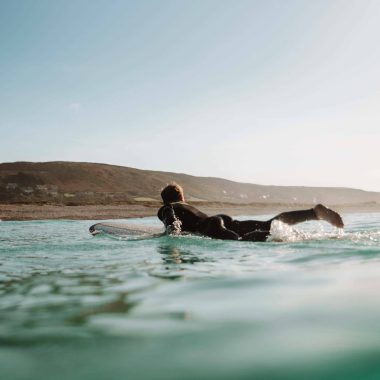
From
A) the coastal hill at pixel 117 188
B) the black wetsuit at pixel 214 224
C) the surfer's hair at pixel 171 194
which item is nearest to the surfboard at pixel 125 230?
the surfer's hair at pixel 171 194

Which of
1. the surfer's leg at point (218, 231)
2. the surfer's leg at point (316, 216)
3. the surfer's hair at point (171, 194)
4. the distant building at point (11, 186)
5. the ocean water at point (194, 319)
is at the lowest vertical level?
the ocean water at point (194, 319)

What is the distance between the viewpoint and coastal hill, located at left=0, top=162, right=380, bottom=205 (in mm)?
57062

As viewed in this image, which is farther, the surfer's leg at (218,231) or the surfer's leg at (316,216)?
the surfer's leg at (218,231)

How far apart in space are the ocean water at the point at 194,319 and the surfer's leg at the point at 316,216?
1.95m

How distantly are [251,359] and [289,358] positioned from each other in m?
0.19

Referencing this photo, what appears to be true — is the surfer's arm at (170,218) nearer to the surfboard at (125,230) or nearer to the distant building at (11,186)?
the surfboard at (125,230)

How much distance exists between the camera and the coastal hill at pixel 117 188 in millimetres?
57062

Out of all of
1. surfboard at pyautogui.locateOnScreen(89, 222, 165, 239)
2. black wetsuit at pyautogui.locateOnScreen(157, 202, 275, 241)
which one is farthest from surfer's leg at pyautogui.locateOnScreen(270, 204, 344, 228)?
surfboard at pyautogui.locateOnScreen(89, 222, 165, 239)

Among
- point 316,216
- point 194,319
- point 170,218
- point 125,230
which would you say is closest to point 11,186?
point 125,230

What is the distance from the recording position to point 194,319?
9.42 feet

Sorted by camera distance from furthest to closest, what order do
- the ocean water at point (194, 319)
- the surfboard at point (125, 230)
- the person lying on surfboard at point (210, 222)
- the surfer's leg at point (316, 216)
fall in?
1. the surfboard at point (125, 230)
2. the person lying on surfboard at point (210, 222)
3. the surfer's leg at point (316, 216)
4. the ocean water at point (194, 319)

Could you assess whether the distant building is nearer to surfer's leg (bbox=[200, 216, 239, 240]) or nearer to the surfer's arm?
the surfer's arm

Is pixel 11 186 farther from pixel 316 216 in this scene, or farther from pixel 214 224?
pixel 316 216

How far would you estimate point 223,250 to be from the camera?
7.02 metres
